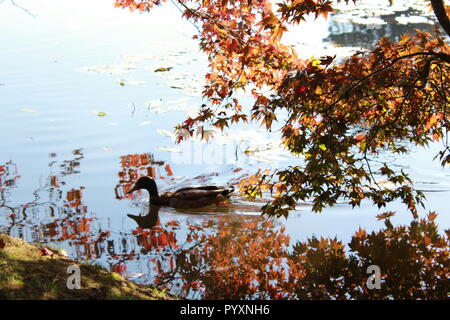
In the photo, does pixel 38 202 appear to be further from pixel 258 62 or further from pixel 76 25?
pixel 76 25

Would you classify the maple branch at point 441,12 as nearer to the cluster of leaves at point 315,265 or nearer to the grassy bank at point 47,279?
the cluster of leaves at point 315,265

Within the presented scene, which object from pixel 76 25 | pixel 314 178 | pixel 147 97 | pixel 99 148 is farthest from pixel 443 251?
pixel 76 25

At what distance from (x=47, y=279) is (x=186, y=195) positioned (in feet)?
12.1

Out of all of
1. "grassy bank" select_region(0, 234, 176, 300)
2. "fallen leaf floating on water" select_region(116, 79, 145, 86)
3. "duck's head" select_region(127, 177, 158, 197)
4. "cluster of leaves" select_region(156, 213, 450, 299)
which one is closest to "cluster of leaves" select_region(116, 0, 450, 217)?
"cluster of leaves" select_region(156, 213, 450, 299)

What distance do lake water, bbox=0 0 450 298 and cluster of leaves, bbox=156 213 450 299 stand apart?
9.7 inches

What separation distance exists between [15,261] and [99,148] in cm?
530

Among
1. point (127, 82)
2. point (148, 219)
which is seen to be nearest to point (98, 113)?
point (127, 82)

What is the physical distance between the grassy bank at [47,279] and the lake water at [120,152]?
2.74ft

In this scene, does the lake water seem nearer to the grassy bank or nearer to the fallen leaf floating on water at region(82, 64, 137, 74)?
the fallen leaf floating on water at region(82, 64, 137, 74)

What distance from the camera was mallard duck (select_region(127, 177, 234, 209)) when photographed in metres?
7.78

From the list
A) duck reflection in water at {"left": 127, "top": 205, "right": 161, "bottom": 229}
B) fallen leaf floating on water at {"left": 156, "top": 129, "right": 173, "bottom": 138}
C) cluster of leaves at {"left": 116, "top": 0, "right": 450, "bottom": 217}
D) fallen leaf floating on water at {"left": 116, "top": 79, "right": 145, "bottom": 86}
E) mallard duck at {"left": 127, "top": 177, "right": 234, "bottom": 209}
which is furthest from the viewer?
fallen leaf floating on water at {"left": 116, "top": 79, "right": 145, "bottom": 86}

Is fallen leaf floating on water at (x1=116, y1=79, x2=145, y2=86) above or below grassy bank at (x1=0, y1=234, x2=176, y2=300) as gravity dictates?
above

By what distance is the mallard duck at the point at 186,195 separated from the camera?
7.78 meters

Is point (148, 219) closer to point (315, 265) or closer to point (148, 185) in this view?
point (148, 185)
